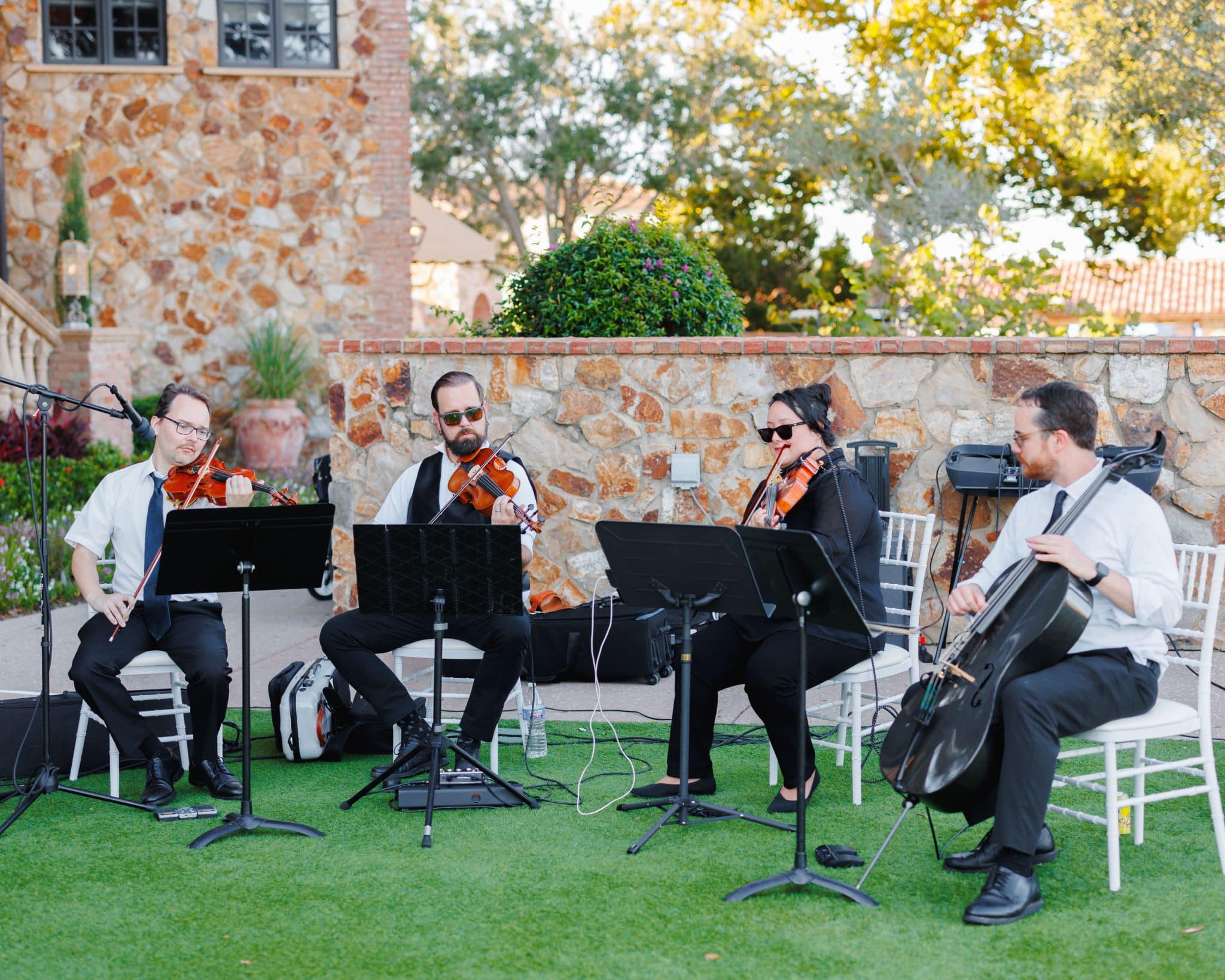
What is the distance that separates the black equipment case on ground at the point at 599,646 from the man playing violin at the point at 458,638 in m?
1.19

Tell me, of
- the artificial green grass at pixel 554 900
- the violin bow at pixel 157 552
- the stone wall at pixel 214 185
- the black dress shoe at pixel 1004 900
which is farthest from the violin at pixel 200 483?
the stone wall at pixel 214 185

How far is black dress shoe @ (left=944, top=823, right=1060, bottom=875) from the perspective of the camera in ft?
11.9

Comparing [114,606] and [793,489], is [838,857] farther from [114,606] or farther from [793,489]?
[114,606]

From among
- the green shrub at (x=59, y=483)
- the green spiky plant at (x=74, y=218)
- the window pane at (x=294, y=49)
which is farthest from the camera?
the window pane at (x=294, y=49)

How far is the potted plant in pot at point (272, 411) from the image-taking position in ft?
39.1

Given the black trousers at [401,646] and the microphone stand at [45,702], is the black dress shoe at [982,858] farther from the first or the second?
the microphone stand at [45,702]

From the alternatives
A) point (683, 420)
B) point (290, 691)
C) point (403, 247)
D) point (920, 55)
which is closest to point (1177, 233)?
point (920, 55)

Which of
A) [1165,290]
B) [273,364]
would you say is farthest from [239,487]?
[1165,290]

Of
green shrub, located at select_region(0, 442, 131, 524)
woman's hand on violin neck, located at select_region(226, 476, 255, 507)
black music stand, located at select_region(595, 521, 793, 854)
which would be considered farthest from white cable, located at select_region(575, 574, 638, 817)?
green shrub, located at select_region(0, 442, 131, 524)

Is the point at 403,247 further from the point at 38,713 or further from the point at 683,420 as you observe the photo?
the point at 38,713

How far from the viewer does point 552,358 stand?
659cm

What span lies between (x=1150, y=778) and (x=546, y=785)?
6.77ft

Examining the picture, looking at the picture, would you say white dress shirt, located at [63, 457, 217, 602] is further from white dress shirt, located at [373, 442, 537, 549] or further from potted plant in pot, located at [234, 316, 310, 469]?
potted plant in pot, located at [234, 316, 310, 469]

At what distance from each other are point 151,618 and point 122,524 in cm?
37
